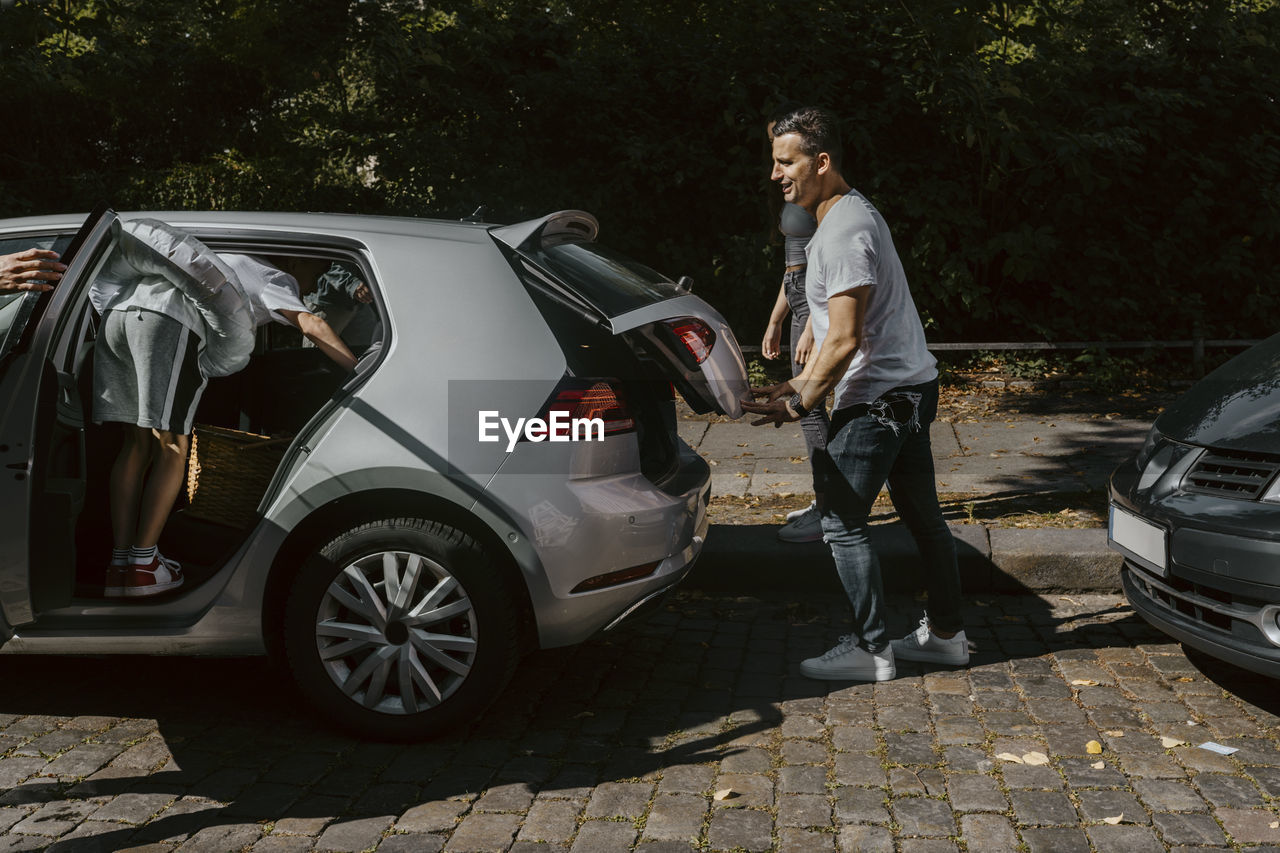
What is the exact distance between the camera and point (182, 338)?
4.15 meters

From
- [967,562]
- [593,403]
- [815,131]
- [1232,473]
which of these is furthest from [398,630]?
[967,562]

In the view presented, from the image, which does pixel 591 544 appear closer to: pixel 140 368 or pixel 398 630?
pixel 398 630

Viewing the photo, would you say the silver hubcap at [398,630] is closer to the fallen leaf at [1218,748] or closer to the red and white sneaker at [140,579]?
the red and white sneaker at [140,579]

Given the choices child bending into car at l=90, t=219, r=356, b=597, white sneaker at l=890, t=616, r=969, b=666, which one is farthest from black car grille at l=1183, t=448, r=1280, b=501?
child bending into car at l=90, t=219, r=356, b=597

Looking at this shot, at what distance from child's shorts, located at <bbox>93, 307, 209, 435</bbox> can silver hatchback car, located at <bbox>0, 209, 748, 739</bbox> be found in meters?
0.12

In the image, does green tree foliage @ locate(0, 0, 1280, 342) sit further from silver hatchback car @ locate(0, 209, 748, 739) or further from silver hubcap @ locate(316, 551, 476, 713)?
silver hubcap @ locate(316, 551, 476, 713)

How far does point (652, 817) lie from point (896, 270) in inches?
77.2

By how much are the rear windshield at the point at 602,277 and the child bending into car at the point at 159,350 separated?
0.74 metres

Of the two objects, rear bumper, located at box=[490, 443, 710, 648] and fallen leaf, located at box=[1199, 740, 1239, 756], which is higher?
rear bumper, located at box=[490, 443, 710, 648]

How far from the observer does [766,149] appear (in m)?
10.0

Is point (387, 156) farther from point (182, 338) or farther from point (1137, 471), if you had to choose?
point (1137, 471)

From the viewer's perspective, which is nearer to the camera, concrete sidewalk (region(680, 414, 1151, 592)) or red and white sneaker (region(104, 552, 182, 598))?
red and white sneaker (region(104, 552, 182, 598))

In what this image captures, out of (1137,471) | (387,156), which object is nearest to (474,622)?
(1137,471)

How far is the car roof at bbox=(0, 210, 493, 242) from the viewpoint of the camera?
409 cm
